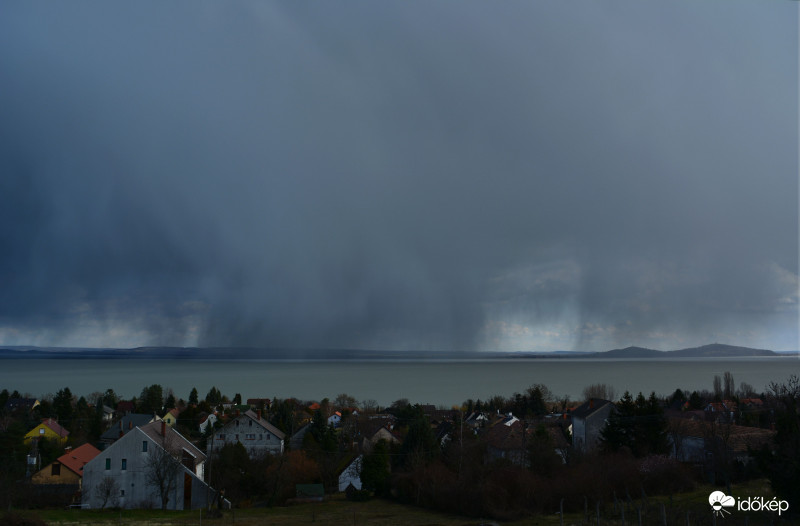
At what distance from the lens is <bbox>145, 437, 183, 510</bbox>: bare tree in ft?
115

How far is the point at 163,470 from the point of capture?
3547 centimetres

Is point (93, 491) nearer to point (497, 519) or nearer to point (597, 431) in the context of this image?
point (497, 519)

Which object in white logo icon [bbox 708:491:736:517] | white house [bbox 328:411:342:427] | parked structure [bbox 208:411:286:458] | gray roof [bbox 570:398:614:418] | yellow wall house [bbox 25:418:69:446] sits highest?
gray roof [bbox 570:398:614:418]

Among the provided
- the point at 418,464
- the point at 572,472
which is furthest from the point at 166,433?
the point at 572,472

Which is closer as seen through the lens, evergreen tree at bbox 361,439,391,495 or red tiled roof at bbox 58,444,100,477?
evergreen tree at bbox 361,439,391,495

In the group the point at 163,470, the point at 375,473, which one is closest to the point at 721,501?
the point at 375,473

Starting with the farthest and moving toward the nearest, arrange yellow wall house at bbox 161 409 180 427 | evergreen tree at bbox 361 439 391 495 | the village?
yellow wall house at bbox 161 409 180 427, evergreen tree at bbox 361 439 391 495, the village

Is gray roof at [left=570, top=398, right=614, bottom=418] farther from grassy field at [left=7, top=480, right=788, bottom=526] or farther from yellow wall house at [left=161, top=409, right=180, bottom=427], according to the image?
yellow wall house at [left=161, top=409, right=180, bottom=427]

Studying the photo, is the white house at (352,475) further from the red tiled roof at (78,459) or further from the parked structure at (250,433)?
the red tiled roof at (78,459)

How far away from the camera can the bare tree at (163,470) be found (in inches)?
1374

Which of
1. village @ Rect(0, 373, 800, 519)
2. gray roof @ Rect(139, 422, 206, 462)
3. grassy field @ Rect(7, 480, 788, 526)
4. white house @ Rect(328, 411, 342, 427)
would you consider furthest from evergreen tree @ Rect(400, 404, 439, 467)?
white house @ Rect(328, 411, 342, 427)

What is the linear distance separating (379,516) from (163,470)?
47.8 feet

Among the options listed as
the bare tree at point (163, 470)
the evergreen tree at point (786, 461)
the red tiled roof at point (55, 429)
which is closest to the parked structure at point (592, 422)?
the evergreen tree at point (786, 461)

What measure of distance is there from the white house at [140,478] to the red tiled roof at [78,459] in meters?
7.19
